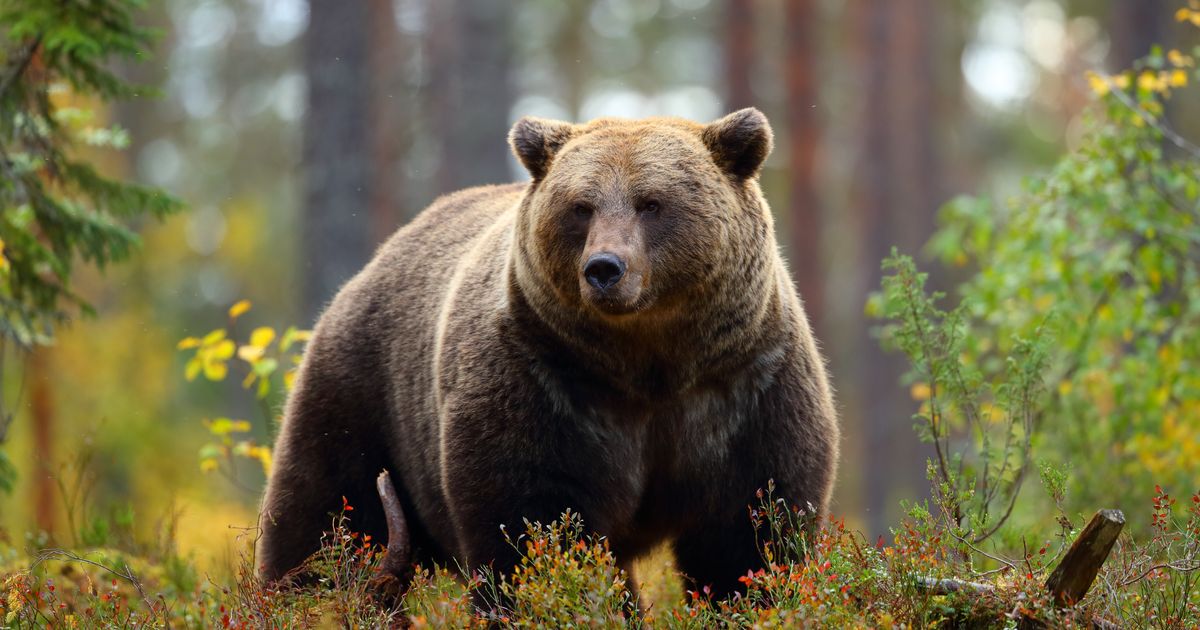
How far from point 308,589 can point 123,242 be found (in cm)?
286

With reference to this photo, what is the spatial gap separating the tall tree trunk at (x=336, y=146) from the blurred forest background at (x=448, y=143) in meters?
0.02

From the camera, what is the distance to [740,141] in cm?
570

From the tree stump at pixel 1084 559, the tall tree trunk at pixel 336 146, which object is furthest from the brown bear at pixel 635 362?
the tall tree trunk at pixel 336 146

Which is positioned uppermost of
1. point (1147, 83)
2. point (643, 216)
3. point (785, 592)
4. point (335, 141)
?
point (1147, 83)

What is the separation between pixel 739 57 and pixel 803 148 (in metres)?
1.87

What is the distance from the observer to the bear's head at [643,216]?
5164 mm

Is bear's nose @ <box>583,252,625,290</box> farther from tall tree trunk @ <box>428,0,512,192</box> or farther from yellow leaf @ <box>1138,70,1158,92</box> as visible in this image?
tall tree trunk @ <box>428,0,512,192</box>

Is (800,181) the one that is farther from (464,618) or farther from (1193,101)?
(464,618)

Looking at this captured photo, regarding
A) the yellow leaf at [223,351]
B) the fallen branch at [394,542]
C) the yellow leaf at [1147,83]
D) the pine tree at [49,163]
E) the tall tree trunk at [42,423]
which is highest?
the yellow leaf at [1147,83]

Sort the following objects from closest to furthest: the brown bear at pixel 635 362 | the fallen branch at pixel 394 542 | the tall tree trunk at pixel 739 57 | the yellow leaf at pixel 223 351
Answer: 1. the brown bear at pixel 635 362
2. the fallen branch at pixel 394 542
3. the yellow leaf at pixel 223 351
4. the tall tree trunk at pixel 739 57

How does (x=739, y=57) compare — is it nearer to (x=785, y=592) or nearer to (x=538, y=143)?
(x=538, y=143)

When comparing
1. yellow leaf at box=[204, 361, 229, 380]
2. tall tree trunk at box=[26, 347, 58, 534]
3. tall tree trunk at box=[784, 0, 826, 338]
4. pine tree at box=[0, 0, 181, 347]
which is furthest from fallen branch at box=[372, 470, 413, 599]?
tall tree trunk at box=[784, 0, 826, 338]

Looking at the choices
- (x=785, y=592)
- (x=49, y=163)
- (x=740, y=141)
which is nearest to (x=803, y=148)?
(x=49, y=163)

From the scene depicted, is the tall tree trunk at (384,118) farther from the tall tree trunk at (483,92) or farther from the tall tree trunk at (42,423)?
the tall tree trunk at (42,423)
